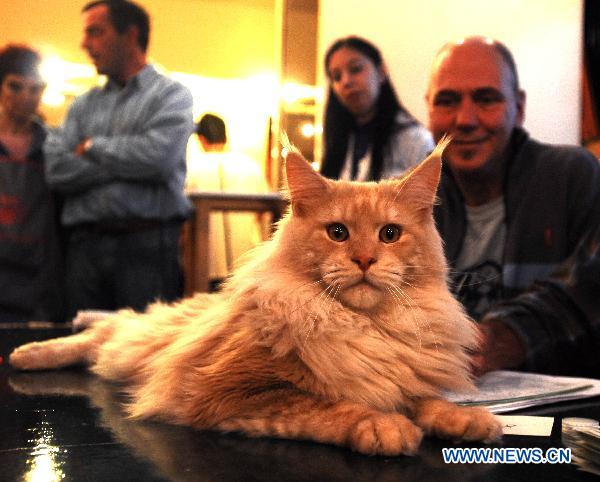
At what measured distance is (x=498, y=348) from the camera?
1355 mm

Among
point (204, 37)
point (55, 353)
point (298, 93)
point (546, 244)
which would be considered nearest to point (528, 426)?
point (546, 244)

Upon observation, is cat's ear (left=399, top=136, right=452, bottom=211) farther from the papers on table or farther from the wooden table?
the wooden table

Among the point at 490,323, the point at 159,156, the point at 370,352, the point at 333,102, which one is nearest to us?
the point at 370,352

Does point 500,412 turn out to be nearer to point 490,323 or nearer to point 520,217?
point 490,323

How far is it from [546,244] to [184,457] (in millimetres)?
1274

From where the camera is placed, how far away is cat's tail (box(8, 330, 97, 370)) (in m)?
1.46

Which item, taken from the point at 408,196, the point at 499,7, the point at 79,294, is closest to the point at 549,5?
the point at 499,7

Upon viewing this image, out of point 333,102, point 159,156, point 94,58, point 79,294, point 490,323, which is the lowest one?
point 79,294

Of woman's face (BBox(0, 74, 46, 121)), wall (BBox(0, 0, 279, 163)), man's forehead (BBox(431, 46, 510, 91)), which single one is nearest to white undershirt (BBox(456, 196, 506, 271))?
man's forehead (BBox(431, 46, 510, 91))

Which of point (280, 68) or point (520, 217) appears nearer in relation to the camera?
point (520, 217)

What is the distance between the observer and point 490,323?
138cm

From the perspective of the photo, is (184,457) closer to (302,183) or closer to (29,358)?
(302,183)

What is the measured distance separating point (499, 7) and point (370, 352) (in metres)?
3.85

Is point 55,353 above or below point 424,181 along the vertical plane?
below
